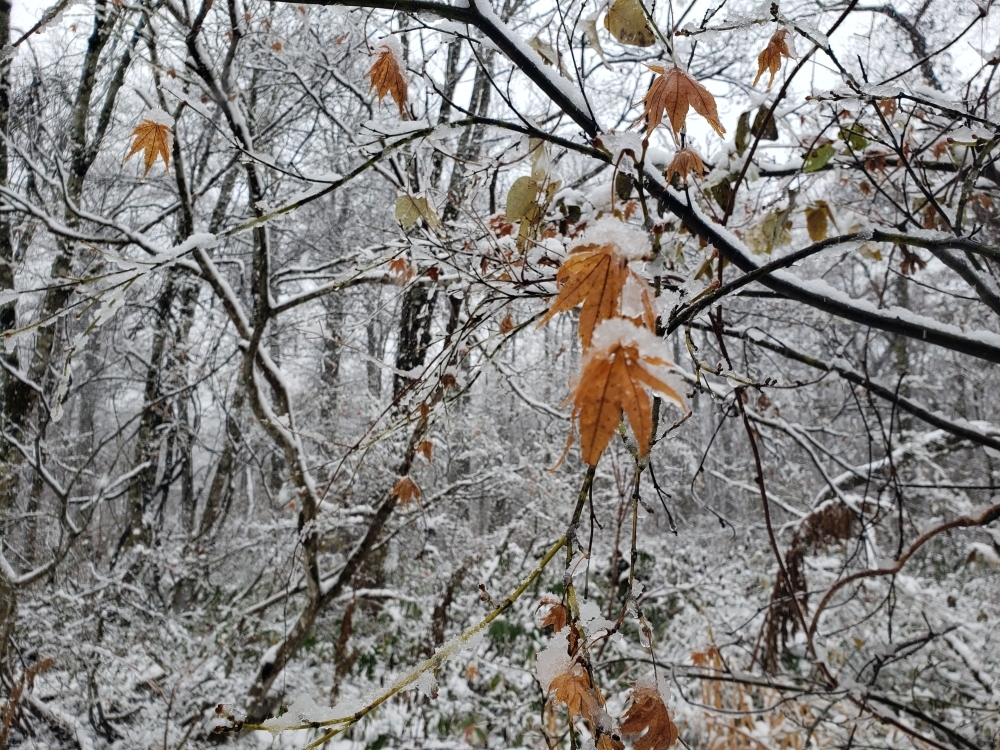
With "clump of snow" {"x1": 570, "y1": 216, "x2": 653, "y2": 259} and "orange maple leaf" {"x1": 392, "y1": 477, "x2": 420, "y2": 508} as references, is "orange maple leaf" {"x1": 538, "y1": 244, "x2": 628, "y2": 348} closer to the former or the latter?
"clump of snow" {"x1": 570, "y1": 216, "x2": 653, "y2": 259}

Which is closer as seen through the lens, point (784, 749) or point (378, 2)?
point (378, 2)

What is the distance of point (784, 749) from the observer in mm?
2363

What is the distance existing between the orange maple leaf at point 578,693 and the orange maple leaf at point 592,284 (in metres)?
0.37

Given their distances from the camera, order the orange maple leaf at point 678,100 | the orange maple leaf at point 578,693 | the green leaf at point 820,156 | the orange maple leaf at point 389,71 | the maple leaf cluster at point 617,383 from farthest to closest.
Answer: the green leaf at point 820,156 < the orange maple leaf at point 389,71 < the orange maple leaf at point 678,100 < the orange maple leaf at point 578,693 < the maple leaf cluster at point 617,383

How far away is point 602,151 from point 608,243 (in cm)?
46

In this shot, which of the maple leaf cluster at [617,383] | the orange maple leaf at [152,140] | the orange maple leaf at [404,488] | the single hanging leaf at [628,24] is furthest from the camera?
the orange maple leaf at [404,488]

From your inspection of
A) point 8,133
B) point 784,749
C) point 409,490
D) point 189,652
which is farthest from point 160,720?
point 8,133

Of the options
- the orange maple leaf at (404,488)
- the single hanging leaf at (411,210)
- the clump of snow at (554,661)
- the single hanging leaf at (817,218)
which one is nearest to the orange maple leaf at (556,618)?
the clump of snow at (554,661)

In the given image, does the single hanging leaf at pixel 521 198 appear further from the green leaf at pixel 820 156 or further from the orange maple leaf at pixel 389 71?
the green leaf at pixel 820 156

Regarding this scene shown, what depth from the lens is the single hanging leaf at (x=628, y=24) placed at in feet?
2.98

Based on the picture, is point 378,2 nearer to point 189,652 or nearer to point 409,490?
point 409,490

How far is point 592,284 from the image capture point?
0.51 metres

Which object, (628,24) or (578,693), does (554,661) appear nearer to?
(578,693)

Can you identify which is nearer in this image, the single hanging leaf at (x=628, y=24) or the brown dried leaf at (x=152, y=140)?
the single hanging leaf at (x=628, y=24)
